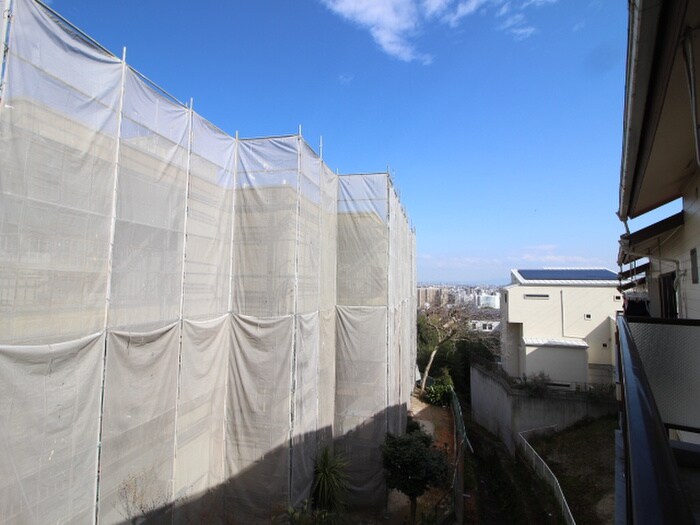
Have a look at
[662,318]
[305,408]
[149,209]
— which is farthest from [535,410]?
[149,209]

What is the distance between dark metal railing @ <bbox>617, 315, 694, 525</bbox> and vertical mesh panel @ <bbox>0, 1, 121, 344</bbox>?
4009 mm

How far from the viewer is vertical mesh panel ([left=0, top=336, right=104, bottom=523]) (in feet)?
9.62

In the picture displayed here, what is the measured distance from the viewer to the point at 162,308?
4641 millimetres

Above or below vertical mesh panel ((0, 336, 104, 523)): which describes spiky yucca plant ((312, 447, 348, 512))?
below

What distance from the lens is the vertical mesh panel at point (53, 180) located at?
3.00 meters

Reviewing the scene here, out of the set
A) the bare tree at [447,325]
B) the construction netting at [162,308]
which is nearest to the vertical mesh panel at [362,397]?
the construction netting at [162,308]

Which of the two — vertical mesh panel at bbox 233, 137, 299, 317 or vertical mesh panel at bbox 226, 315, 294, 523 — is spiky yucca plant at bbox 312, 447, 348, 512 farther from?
vertical mesh panel at bbox 233, 137, 299, 317

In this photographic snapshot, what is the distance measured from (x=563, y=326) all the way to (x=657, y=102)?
15.1m

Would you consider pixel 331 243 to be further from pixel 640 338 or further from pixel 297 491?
pixel 640 338

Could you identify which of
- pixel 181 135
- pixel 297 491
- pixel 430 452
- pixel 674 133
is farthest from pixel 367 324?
pixel 674 133

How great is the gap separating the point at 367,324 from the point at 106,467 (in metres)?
5.49

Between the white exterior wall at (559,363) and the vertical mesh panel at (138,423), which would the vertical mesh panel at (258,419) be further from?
the white exterior wall at (559,363)

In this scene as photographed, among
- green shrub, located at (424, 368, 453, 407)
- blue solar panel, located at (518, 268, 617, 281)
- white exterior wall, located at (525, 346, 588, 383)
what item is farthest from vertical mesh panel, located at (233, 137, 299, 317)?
blue solar panel, located at (518, 268, 617, 281)

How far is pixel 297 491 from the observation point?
20.1 feet
